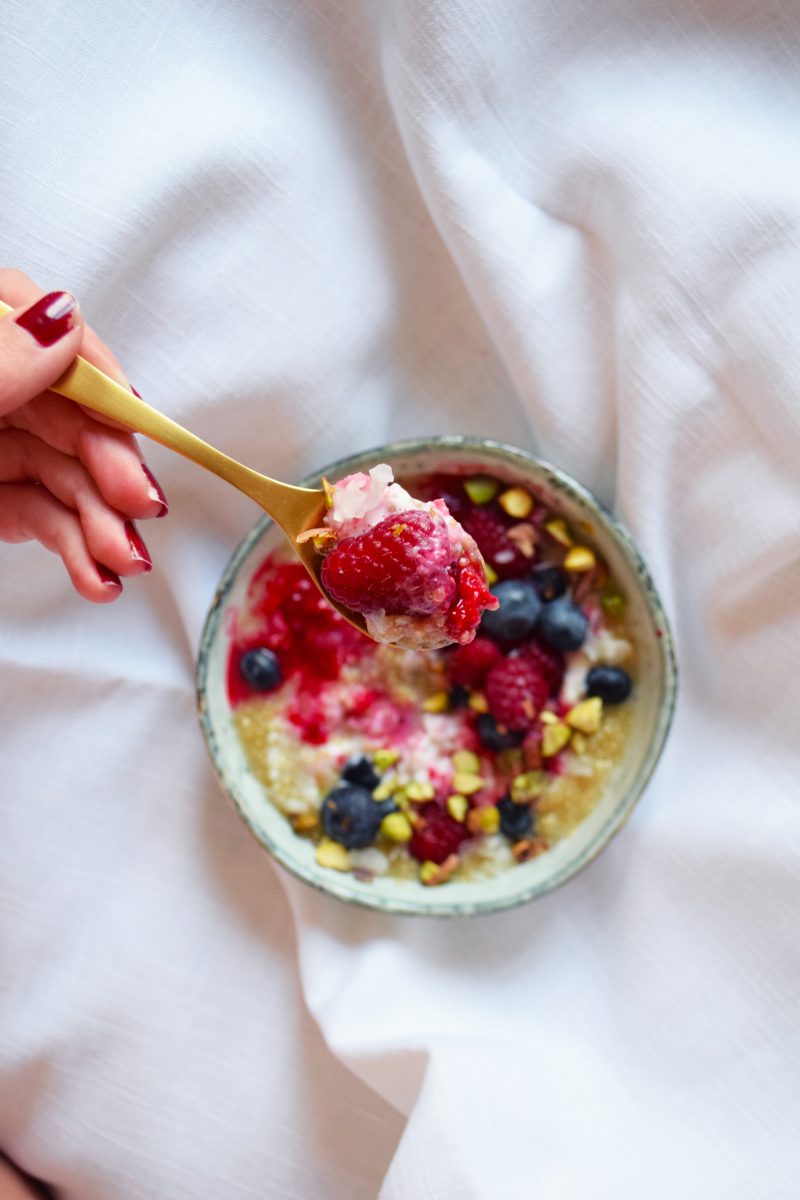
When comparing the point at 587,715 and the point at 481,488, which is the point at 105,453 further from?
the point at 587,715

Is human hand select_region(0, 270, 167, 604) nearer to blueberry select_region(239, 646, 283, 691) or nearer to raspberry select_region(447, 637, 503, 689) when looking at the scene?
blueberry select_region(239, 646, 283, 691)

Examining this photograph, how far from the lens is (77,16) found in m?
1.37

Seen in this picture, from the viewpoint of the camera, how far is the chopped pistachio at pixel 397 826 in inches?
59.9

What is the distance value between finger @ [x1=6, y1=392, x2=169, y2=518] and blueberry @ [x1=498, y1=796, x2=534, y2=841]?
2.11ft

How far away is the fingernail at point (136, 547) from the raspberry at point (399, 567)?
0.25m

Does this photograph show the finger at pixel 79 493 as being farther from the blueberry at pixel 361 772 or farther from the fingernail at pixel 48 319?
the blueberry at pixel 361 772

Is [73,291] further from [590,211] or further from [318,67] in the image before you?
[590,211]

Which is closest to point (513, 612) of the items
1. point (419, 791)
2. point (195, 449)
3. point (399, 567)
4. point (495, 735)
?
point (495, 735)

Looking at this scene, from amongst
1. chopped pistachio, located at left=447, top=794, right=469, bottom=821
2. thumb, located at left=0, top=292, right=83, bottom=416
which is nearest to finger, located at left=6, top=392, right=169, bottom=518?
thumb, located at left=0, top=292, right=83, bottom=416

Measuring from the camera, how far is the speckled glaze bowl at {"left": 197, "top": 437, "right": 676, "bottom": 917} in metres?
1.42

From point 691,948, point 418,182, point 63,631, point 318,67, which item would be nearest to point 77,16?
point 318,67

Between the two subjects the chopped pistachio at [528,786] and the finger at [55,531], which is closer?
the finger at [55,531]

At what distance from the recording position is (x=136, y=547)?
1297mm

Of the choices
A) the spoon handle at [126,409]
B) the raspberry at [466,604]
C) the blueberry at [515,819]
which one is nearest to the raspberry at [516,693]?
the blueberry at [515,819]
